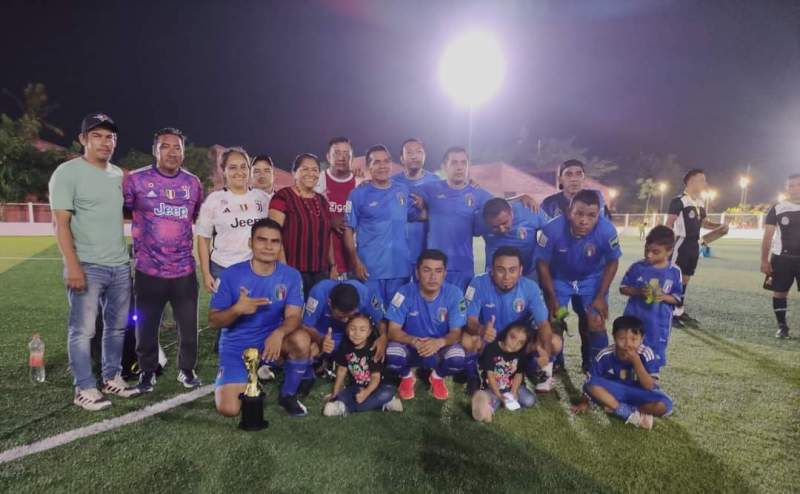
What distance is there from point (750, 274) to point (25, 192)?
34704 millimetres

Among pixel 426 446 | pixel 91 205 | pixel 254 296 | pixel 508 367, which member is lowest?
pixel 426 446

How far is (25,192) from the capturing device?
26.8 m

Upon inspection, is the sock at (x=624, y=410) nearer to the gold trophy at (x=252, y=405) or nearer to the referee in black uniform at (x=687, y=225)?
the gold trophy at (x=252, y=405)

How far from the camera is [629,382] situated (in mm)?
3201

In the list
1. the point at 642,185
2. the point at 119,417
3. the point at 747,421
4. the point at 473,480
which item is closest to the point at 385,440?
the point at 473,480

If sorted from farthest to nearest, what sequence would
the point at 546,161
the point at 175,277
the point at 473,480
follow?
the point at 546,161 < the point at 175,277 < the point at 473,480

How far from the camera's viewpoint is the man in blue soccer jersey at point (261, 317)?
10.5 feet

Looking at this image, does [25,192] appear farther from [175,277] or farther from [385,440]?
[385,440]

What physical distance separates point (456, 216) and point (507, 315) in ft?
3.46

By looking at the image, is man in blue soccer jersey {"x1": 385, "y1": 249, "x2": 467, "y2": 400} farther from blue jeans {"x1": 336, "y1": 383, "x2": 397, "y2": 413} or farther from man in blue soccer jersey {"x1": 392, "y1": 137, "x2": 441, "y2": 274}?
man in blue soccer jersey {"x1": 392, "y1": 137, "x2": 441, "y2": 274}

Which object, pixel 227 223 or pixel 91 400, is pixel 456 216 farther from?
pixel 91 400

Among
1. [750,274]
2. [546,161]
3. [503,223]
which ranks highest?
[546,161]

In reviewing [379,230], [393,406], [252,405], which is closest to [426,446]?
[393,406]

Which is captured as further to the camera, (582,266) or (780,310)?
(780,310)
